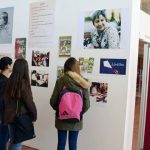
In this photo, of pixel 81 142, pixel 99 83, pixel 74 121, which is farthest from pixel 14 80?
pixel 81 142

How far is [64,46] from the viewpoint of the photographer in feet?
12.7

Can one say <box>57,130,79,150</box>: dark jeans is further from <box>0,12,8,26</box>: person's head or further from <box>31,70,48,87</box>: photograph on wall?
<box>0,12,8,26</box>: person's head

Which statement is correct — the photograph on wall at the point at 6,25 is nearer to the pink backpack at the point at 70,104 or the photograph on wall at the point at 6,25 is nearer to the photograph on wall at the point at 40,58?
the photograph on wall at the point at 40,58

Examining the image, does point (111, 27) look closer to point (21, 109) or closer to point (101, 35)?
point (101, 35)

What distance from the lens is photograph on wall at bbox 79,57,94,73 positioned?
143 inches

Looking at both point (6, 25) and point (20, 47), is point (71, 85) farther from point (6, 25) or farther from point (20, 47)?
point (6, 25)

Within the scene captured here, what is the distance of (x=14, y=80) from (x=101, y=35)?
1352 mm

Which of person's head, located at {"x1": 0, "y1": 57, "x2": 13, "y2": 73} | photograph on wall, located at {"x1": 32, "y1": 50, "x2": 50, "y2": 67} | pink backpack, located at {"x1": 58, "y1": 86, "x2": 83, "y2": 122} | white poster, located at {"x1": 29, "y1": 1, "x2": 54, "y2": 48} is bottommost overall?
pink backpack, located at {"x1": 58, "y1": 86, "x2": 83, "y2": 122}

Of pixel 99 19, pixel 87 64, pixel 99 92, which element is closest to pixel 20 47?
pixel 87 64

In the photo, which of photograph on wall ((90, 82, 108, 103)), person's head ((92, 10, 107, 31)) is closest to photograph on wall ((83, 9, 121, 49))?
person's head ((92, 10, 107, 31))

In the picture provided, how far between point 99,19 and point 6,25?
5.82 ft

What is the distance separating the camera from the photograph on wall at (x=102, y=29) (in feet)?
11.3

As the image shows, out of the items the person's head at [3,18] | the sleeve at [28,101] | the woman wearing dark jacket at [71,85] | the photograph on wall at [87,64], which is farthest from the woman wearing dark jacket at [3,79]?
the person's head at [3,18]

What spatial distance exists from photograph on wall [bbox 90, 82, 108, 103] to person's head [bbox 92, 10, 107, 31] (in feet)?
2.34
